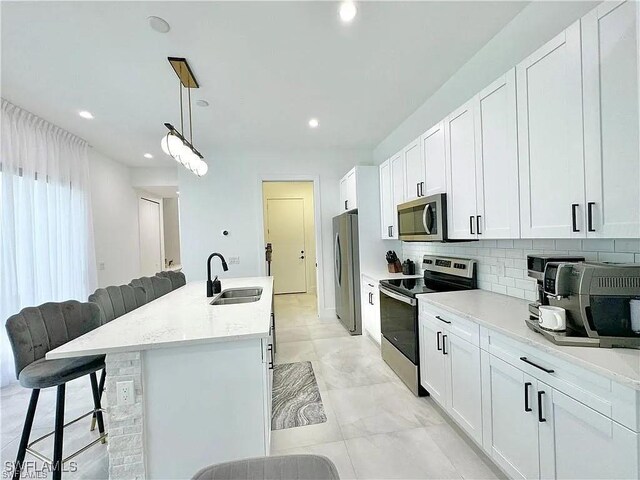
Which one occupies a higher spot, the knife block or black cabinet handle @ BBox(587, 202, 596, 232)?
black cabinet handle @ BBox(587, 202, 596, 232)

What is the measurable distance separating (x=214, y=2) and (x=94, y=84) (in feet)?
5.29

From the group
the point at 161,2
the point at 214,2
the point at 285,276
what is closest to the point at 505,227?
the point at 214,2

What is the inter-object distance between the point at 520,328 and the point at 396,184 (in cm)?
216

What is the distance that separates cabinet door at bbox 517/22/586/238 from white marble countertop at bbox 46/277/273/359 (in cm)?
155

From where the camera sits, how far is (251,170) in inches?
171

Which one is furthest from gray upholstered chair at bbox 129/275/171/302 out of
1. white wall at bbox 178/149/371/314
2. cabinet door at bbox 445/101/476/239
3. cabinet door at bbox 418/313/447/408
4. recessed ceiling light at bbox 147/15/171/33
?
cabinet door at bbox 445/101/476/239

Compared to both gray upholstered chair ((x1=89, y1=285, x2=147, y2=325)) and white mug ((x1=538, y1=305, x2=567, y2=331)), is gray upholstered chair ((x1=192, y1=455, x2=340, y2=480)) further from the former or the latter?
gray upholstered chair ((x1=89, y1=285, x2=147, y2=325))

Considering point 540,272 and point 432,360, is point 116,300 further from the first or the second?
point 540,272

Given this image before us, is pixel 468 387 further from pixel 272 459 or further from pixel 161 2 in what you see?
pixel 161 2

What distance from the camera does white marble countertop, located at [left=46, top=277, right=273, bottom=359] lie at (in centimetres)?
124

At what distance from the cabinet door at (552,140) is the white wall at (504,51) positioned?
0.45 meters

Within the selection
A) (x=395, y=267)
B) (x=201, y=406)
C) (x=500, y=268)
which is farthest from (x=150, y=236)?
(x=500, y=268)

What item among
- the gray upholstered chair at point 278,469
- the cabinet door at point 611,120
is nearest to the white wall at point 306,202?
the cabinet door at point 611,120

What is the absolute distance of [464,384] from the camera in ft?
5.49
